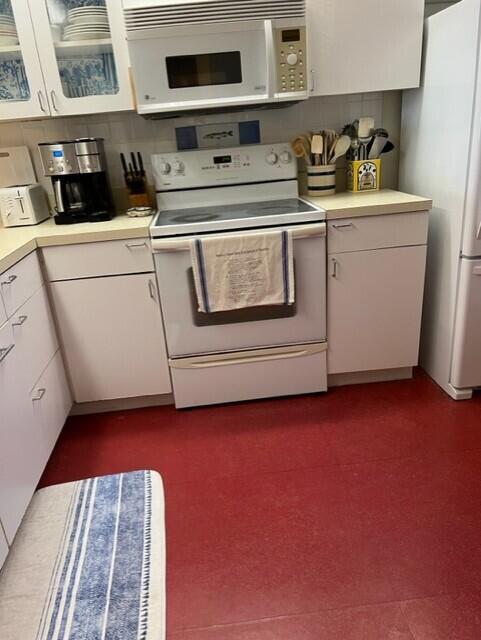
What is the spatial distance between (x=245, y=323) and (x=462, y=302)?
37.3 inches

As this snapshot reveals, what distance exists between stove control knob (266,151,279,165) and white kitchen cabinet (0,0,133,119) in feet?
2.28

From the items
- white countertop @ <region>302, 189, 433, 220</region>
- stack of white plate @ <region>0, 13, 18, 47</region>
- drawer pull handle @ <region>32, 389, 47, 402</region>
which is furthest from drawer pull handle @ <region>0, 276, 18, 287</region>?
white countertop @ <region>302, 189, 433, 220</region>

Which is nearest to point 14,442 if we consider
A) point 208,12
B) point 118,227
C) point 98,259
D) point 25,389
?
point 25,389

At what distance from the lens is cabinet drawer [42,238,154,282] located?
1.95 meters

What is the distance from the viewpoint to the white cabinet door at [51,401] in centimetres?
178

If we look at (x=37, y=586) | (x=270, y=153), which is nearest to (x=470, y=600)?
(x=37, y=586)

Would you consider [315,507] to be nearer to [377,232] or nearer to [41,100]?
[377,232]

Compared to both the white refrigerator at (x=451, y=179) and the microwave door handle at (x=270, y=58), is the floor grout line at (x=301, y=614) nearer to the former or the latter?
the white refrigerator at (x=451, y=179)

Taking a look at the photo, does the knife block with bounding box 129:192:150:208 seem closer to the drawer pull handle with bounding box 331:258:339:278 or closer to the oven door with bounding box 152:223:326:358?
the oven door with bounding box 152:223:326:358

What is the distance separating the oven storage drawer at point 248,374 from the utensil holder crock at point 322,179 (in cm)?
80

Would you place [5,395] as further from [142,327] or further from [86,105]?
[86,105]

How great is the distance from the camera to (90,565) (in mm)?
1463

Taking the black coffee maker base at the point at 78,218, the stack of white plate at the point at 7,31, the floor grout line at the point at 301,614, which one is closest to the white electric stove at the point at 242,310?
the black coffee maker base at the point at 78,218

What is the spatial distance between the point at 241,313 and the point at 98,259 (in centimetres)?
65
